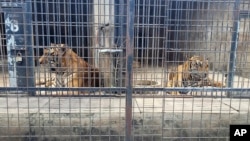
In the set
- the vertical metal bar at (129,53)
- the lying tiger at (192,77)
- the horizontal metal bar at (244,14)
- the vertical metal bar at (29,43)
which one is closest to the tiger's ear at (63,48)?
the vertical metal bar at (29,43)

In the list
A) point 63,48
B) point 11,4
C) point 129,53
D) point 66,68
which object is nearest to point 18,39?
point 11,4

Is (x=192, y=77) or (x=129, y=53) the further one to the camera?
(x=192, y=77)

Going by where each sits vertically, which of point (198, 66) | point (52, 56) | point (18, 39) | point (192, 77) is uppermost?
point (18, 39)

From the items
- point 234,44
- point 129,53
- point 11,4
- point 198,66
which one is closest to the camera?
point 129,53

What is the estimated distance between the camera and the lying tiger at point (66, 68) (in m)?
3.96

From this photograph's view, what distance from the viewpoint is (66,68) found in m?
3.93

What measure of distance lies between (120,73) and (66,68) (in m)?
0.82

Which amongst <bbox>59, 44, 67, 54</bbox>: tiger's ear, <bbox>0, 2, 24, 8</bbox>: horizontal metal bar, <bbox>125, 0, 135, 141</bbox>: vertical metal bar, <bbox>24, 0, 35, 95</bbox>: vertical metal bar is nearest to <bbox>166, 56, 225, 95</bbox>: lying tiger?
<bbox>125, 0, 135, 141</bbox>: vertical metal bar

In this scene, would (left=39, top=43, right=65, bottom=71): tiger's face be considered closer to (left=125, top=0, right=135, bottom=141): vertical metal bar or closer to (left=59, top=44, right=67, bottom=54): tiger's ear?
(left=59, top=44, right=67, bottom=54): tiger's ear

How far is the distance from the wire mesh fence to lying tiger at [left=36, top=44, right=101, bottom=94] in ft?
0.06

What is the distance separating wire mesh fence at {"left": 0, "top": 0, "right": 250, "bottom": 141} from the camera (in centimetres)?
357

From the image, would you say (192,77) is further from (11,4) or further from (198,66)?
(11,4)

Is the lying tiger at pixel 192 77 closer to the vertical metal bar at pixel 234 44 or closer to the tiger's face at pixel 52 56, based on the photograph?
the vertical metal bar at pixel 234 44

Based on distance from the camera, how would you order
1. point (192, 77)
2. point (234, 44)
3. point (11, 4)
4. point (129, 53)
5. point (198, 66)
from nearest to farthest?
point (129, 53), point (11, 4), point (234, 44), point (192, 77), point (198, 66)
